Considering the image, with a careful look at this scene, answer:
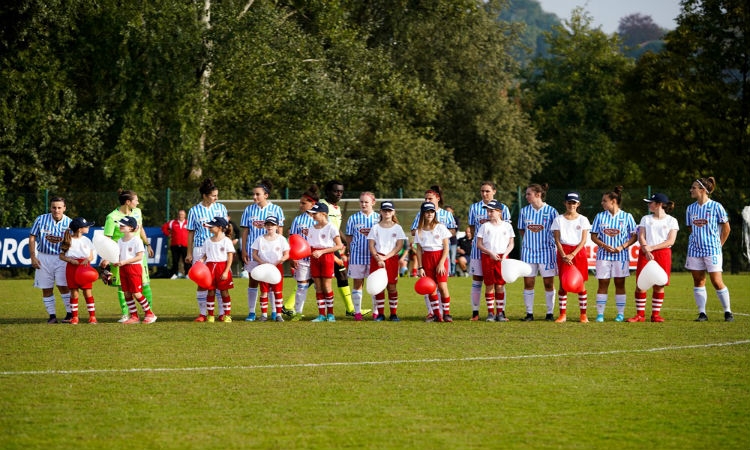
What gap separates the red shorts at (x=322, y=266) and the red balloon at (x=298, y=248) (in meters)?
0.28

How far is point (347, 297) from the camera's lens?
16953mm

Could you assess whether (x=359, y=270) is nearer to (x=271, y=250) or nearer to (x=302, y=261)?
(x=302, y=261)

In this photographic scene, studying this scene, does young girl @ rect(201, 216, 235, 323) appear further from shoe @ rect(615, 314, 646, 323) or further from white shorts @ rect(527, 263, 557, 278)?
shoe @ rect(615, 314, 646, 323)

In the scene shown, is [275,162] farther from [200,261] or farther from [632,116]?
[200,261]

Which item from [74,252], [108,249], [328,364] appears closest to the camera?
[328,364]

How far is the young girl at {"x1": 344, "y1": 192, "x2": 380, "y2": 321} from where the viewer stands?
16219 millimetres

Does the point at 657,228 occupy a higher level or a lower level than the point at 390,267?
higher

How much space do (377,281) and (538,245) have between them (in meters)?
2.51

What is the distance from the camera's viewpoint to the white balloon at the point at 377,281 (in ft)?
50.4

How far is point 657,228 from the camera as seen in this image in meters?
Result: 15.8

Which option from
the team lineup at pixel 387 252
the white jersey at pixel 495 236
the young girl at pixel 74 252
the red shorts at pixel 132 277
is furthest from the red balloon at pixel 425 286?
the young girl at pixel 74 252

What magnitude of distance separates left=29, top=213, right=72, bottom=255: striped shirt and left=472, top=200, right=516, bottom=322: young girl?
609 cm

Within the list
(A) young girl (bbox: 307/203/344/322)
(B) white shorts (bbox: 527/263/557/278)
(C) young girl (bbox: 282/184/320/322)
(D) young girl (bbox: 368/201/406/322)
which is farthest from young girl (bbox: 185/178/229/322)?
(B) white shorts (bbox: 527/263/557/278)

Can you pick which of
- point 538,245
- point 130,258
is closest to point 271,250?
point 130,258
